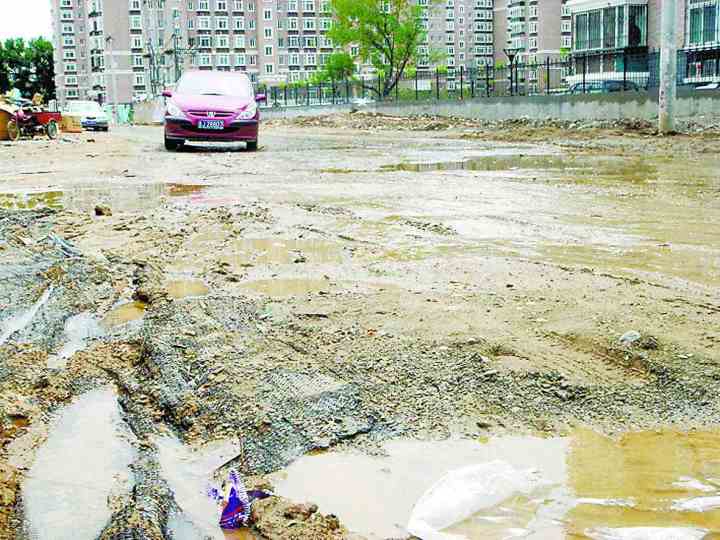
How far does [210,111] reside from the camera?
1831cm

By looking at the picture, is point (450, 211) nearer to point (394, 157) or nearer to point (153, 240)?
point (153, 240)

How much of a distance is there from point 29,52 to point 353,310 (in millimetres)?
116907

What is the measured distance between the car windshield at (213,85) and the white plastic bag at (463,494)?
17.0 m

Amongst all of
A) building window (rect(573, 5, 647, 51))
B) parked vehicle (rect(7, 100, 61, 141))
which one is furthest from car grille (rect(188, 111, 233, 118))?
building window (rect(573, 5, 647, 51))

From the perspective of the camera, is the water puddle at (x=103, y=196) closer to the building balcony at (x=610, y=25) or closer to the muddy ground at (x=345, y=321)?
the muddy ground at (x=345, y=321)

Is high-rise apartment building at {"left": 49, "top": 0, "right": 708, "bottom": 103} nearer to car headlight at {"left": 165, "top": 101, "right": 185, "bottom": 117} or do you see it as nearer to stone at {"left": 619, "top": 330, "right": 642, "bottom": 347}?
car headlight at {"left": 165, "top": 101, "right": 185, "bottom": 117}

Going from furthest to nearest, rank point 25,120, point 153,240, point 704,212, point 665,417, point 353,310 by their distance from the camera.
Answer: point 25,120
point 704,212
point 153,240
point 353,310
point 665,417

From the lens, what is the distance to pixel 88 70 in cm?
12825

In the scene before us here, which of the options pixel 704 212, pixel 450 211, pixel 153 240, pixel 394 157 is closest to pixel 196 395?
pixel 153 240

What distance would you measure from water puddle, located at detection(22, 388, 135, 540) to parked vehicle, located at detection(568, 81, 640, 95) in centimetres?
2233

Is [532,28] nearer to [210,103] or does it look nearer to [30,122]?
[30,122]

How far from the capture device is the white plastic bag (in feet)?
7.79

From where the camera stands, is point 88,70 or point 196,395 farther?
point 88,70

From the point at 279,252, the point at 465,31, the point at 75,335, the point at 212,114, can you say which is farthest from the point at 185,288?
the point at 465,31
